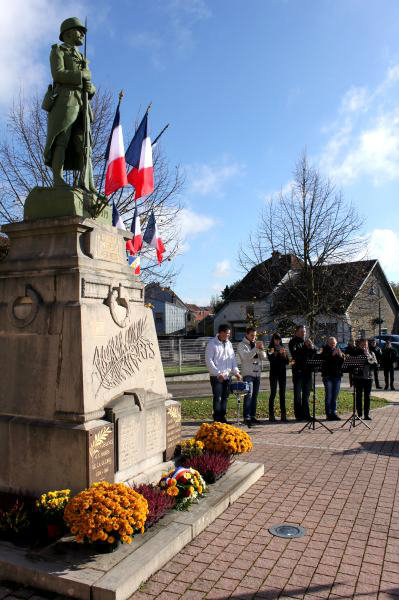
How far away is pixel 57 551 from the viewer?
3855 millimetres

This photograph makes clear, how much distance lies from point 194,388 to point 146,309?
12238 millimetres

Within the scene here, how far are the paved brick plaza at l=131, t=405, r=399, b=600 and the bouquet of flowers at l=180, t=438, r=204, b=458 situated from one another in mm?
777

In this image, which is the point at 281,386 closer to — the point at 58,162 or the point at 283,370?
the point at 283,370

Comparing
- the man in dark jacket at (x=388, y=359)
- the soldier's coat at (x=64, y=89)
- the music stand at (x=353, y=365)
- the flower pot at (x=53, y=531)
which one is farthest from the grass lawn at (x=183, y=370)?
the flower pot at (x=53, y=531)

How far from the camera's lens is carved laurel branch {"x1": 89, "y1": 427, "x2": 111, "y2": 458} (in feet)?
14.6

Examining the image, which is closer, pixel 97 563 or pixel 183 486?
pixel 97 563

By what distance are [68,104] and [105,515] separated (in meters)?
4.28

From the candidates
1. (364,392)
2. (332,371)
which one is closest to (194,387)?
(332,371)

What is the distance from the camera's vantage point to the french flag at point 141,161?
281 inches

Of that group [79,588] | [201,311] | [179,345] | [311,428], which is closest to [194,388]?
[179,345]

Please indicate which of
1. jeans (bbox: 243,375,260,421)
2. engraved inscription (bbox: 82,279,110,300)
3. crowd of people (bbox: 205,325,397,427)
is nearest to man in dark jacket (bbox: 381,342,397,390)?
crowd of people (bbox: 205,325,397,427)

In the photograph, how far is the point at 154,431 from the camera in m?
5.67

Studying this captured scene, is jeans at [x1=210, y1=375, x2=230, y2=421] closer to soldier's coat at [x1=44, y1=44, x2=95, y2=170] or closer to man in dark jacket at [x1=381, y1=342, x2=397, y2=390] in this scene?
soldier's coat at [x1=44, y1=44, x2=95, y2=170]

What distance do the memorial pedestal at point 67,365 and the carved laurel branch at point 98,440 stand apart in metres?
0.01
